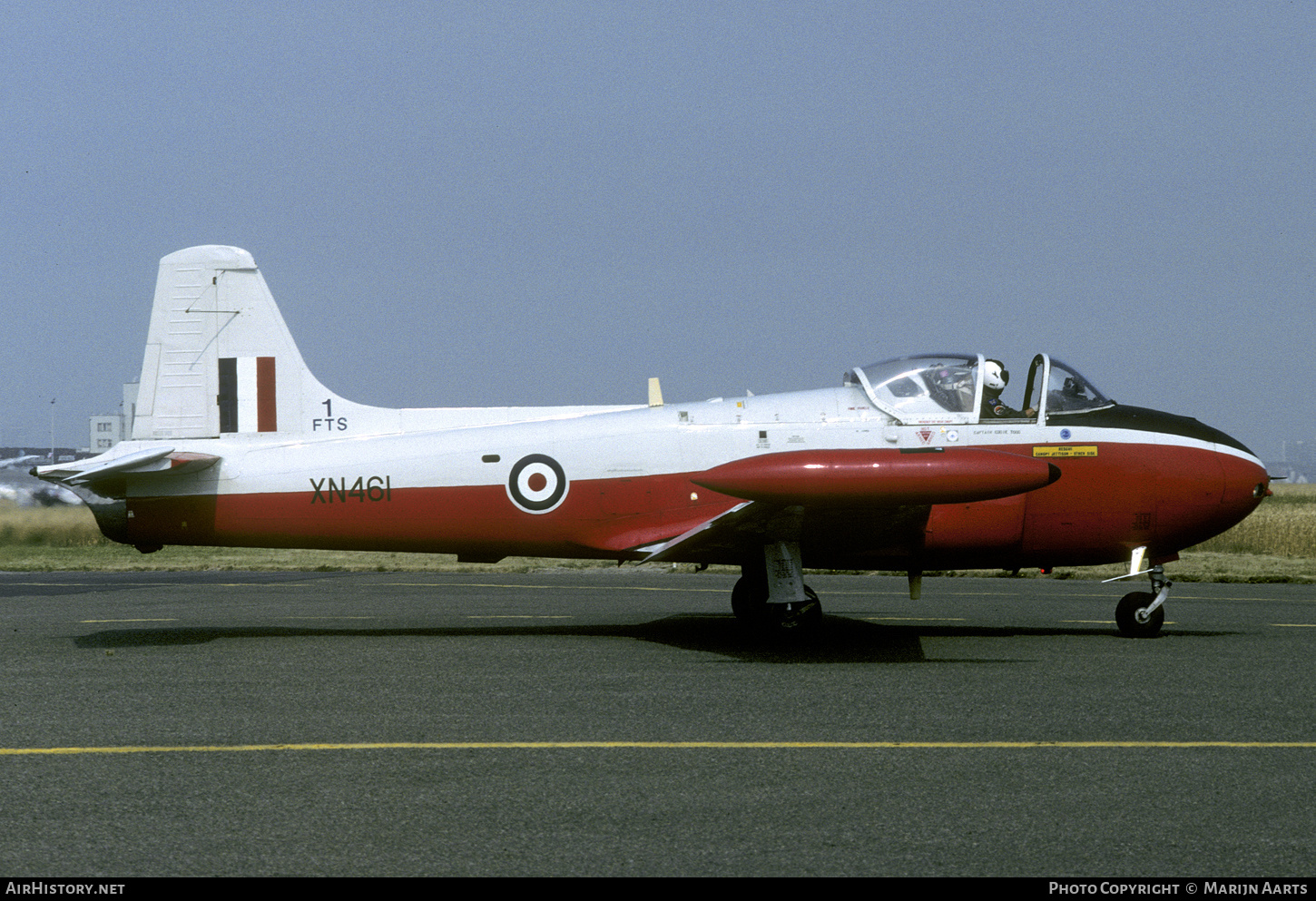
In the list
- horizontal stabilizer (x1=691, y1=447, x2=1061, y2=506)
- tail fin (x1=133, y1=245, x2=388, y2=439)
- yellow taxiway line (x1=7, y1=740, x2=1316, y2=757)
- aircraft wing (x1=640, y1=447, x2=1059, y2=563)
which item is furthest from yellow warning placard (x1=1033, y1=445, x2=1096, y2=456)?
tail fin (x1=133, y1=245, x2=388, y2=439)

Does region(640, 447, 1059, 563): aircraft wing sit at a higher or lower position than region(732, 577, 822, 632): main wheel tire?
higher

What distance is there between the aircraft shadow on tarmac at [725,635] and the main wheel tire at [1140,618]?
315 mm

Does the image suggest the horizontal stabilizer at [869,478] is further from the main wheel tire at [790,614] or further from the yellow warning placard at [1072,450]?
the yellow warning placard at [1072,450]

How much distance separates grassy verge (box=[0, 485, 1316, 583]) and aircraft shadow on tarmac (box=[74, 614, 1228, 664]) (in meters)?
8.32

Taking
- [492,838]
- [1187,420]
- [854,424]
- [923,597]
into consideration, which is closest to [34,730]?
[492,838]

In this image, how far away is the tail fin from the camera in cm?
1121

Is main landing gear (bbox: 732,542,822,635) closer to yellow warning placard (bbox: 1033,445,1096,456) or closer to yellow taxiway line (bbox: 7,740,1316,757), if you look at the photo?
yellow warning placard (bbox: 1033,445,1096,456)

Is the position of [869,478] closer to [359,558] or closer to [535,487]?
[535,487]

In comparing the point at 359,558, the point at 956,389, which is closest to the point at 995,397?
the point at 956,389

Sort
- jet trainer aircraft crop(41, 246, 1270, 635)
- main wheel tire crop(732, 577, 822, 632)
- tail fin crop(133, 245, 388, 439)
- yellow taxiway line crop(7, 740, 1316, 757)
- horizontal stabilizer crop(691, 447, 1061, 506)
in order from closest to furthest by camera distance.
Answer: yellow taxiway line crop(7, 740, 1316, 757)
horizontal stabilizer crop(691, 447, 1061, 506)
main wheel tire crop(732, 577, 822, 632)
jet trainer aircraft crop(41, 246, 1270, 635)
tail fin crop(133, 245, 388, 439)

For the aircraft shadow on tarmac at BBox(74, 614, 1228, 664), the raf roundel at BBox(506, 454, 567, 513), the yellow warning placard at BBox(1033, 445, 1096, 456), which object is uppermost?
the yellow warning placard at BBox(1033, 445, 1096, 456)

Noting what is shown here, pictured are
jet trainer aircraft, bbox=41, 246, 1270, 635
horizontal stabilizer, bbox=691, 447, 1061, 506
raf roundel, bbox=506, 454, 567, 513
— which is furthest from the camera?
raf roundel, bbox=506, 454, 567, 513

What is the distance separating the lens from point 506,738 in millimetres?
6438

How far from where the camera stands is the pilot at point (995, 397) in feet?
35.5
